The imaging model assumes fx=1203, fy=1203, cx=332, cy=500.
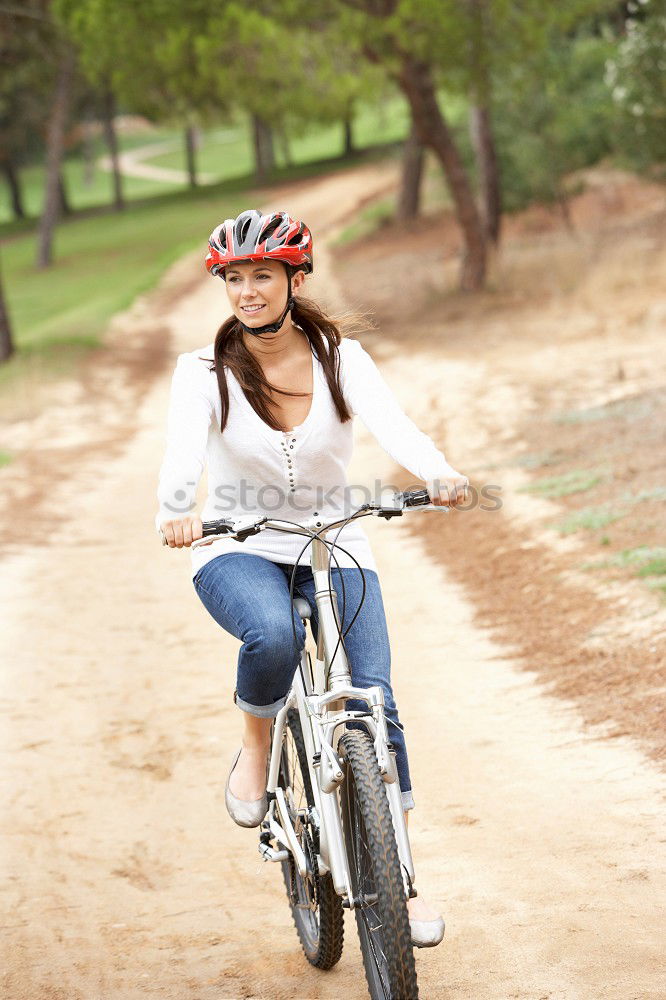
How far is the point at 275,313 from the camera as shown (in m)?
4.09

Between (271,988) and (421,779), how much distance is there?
1943 millimetres

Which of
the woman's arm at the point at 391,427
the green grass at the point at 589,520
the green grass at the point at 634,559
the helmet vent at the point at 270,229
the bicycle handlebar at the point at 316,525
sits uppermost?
the helmet vent at the point at 270,229

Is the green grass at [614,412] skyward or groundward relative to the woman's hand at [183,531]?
groundward

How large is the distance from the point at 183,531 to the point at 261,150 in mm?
57941

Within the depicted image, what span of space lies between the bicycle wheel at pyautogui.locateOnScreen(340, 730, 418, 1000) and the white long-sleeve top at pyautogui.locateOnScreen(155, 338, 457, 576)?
0.78 m

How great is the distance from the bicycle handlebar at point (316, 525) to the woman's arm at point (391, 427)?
52 millimetres

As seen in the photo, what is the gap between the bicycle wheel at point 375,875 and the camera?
131 inches

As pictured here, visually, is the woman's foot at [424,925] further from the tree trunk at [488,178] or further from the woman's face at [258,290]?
the tree trunk at [488,178]

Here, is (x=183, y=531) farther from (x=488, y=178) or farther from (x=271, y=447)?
(x=488, y=178)

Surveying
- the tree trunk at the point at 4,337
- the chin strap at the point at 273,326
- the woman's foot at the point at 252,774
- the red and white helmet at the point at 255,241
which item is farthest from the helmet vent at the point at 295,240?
the tree trunk at the point at 4,337

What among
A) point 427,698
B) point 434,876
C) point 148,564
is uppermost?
point 434,876

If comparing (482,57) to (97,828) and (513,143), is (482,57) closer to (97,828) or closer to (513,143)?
(513,143)

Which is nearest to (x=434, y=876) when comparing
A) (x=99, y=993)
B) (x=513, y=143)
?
(x=99, y=993)

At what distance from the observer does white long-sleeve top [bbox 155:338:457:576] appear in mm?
3953
